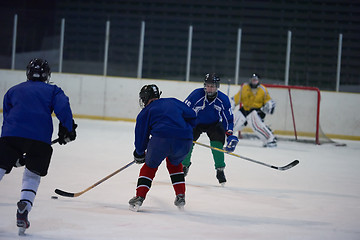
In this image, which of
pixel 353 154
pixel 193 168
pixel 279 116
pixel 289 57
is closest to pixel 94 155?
pixel 193 168

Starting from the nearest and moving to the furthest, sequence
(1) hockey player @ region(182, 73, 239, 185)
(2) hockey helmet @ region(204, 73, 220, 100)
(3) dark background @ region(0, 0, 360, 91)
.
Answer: (2) hockey helmet @ region(204, 73, 220, 100)
(1) hockey player @ region(182, 73, 239, 185)
(3) dark background @ region(0, 0, 360, 91)

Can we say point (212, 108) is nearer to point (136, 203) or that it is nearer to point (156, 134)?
point (156, 134)

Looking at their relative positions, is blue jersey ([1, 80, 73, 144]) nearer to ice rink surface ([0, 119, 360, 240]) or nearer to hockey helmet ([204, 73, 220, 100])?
ice rink surface ([0, 119, 360, 240])

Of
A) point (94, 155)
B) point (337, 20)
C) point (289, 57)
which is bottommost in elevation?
point (94, 155)

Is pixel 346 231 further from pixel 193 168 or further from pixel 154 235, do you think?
pixel 193 168

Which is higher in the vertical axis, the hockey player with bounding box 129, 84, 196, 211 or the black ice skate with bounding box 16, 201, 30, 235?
the hockey player with bounding box 129, 84, 196, 211

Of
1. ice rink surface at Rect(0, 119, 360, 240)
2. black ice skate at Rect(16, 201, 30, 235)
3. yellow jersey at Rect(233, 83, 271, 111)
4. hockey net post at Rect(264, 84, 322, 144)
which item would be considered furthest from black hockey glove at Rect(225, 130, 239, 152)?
hockey net post at Rect(264, 84, 322, 144)

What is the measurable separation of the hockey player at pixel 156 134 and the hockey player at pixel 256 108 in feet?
16.6

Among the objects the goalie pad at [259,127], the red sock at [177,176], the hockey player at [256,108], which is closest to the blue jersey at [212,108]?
the red sock at [177,176]

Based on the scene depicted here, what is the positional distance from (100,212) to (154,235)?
2.09 ft

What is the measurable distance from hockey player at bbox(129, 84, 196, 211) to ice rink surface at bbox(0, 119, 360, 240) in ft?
0.79

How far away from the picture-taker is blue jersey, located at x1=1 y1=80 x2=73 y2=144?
9.78 ft

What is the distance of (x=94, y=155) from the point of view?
6.38 metres

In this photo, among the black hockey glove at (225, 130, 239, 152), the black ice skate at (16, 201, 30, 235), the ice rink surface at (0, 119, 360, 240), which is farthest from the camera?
the black hockey glove at (225, 130, 239, 152)
